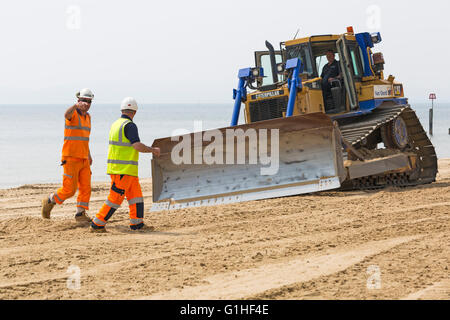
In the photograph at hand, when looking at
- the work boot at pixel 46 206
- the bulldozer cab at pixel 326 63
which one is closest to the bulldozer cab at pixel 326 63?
the bulldozer cab at pixel 326 63

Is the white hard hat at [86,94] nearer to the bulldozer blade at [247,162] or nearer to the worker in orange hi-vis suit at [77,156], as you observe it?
the worker in orange hi-vis suit at [77,156]

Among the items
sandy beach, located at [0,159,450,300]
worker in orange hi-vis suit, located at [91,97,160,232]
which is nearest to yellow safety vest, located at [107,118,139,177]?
worker in orange hi-vis suit, located at [91,97,160,232]

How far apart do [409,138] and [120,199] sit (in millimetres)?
7121

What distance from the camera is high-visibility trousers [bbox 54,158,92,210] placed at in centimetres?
826

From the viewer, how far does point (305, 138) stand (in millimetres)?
9375

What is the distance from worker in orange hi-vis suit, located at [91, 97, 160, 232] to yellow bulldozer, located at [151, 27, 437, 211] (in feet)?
4.75

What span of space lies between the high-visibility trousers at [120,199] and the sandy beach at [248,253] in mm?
226

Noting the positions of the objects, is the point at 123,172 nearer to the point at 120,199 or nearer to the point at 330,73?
the point at 120,199

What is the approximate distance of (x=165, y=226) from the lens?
27.2ft

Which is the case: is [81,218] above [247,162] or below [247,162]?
below

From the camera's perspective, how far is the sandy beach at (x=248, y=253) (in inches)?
207

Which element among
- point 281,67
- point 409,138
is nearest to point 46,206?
point 281,67
